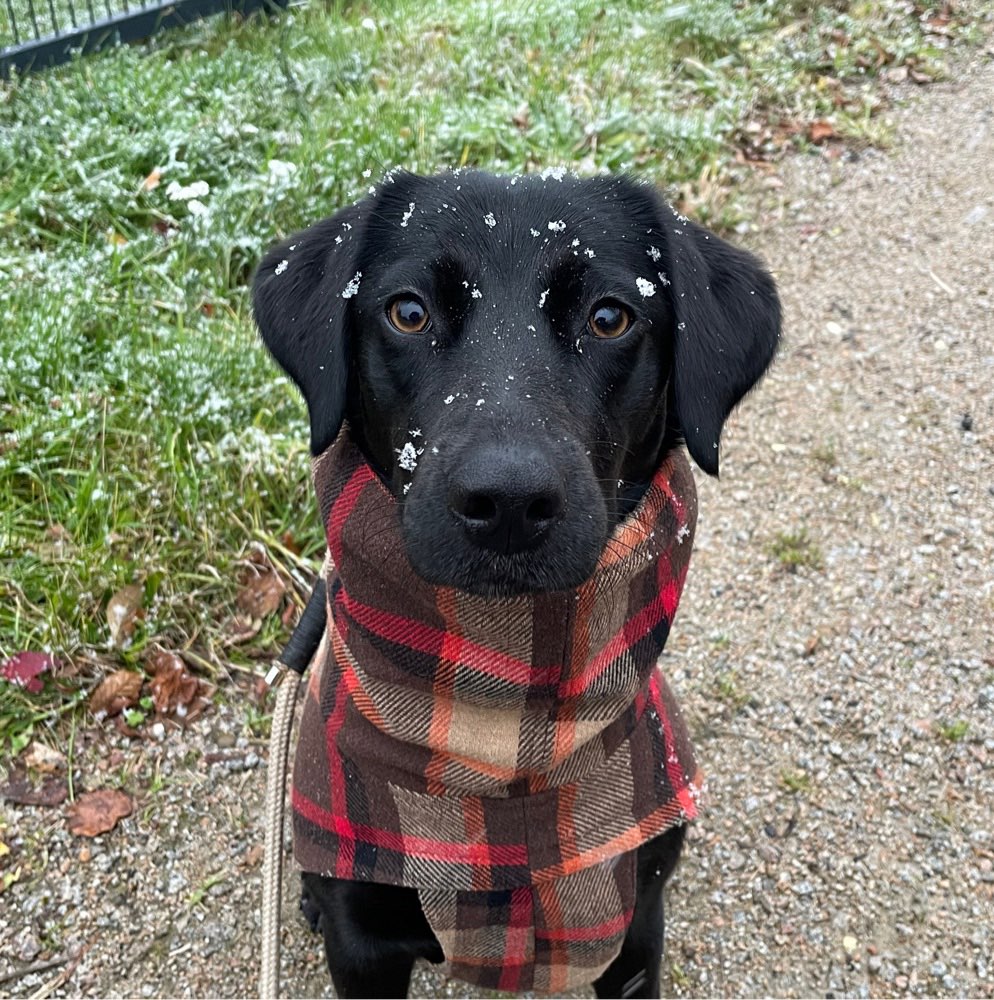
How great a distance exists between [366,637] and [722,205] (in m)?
3.44

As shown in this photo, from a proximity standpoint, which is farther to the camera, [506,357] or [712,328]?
[712,328]

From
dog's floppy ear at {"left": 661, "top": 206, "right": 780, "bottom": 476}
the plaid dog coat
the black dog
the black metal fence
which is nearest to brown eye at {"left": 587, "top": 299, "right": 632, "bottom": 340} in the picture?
the black dog

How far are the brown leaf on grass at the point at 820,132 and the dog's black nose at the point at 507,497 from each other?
435cm

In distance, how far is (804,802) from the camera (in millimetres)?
2656

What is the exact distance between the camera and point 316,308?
183 cm

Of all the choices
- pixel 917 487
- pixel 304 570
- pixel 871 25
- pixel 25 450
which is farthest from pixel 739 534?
pixel 871 25

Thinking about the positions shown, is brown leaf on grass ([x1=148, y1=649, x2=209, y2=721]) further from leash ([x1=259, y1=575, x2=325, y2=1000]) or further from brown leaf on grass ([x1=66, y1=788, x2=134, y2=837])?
leash ([x1=259, y1=575, x2=325, y2=1000])

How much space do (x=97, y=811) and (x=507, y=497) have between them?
5.71ft

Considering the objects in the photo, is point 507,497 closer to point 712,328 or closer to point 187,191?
point 712,328

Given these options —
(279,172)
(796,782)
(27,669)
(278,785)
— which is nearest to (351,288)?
(278,785)

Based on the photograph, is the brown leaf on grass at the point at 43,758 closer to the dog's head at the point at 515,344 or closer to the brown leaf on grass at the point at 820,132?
the dog's head at the point at 515,344

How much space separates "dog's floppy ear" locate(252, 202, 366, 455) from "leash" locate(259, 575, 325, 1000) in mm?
458

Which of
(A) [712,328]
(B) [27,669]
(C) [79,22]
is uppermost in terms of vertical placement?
(A) [712,328]

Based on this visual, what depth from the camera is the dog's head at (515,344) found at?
1.50 metres
